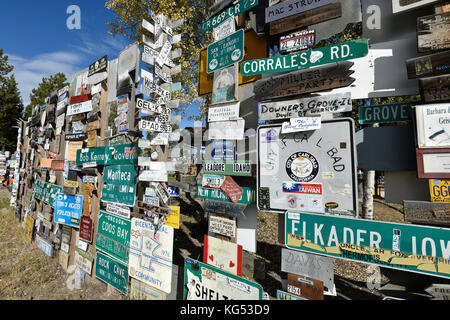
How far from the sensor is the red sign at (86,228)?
509 centimetres

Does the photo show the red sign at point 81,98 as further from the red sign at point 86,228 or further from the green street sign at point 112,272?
the green street sign at point 112,272

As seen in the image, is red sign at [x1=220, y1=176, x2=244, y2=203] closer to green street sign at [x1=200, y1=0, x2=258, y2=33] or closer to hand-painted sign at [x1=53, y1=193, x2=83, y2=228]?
green street sign at [x1=200, y1=0, x2=258, y2=33]

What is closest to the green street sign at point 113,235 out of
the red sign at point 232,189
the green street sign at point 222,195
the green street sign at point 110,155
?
the green street sign at point 110,155

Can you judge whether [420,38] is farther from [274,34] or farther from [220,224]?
[220,224]

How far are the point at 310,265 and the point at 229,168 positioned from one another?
1.52 m

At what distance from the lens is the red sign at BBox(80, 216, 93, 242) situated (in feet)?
16.7

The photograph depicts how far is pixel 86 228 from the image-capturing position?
5199mm

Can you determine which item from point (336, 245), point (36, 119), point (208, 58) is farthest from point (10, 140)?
point (336, 245)

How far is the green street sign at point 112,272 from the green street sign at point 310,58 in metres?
4.08

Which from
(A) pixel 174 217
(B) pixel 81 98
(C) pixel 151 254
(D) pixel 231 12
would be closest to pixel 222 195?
(A) pixel 174 217

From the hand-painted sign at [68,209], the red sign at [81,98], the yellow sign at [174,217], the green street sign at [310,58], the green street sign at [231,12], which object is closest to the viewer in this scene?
the green street sign at [310,58]

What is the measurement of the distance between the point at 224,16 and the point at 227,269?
3.69 metres

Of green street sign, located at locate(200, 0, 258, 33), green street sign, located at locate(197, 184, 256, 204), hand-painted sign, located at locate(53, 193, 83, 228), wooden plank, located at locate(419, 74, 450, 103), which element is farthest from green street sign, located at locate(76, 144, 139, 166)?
wooden plank, located at locate(419, 74, 450, 103)

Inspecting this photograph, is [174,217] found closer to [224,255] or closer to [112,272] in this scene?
[224,255]
